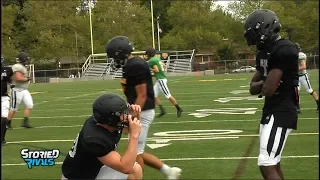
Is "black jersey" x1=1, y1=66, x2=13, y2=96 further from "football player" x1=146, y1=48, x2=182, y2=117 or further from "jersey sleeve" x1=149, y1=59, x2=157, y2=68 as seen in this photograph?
"jersey sleeve" x1=149, y1=59, x2=157, y2=68

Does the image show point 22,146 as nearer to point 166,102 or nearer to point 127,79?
point 127,79

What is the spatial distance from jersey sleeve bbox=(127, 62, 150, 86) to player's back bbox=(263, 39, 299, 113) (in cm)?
181

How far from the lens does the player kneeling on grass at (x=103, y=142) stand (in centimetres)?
412

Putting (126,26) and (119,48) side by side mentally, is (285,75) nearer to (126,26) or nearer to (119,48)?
(119,48)

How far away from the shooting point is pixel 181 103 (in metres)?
16.2

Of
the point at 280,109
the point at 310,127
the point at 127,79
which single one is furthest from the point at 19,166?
→ the point at 310,127

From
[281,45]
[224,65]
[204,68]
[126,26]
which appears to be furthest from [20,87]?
[126,26]

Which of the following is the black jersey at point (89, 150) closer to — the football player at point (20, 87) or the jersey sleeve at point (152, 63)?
the football player at point (20, 87)

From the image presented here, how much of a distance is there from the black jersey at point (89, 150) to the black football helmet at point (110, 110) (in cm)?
9

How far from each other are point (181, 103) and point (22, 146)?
24.7 feet

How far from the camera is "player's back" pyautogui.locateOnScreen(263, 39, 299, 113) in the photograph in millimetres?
4637

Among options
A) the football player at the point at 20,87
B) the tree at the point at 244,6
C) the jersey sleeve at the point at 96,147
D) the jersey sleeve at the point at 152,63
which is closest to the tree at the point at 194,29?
the tree at the point at 244,6

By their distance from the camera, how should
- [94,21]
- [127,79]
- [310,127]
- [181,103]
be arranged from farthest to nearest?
[94,21] < [181,103] < [310,127] < [127,79]

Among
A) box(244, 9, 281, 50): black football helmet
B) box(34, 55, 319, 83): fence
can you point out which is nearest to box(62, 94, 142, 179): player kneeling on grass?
box(244, 9, 281, 50): black football helmet
